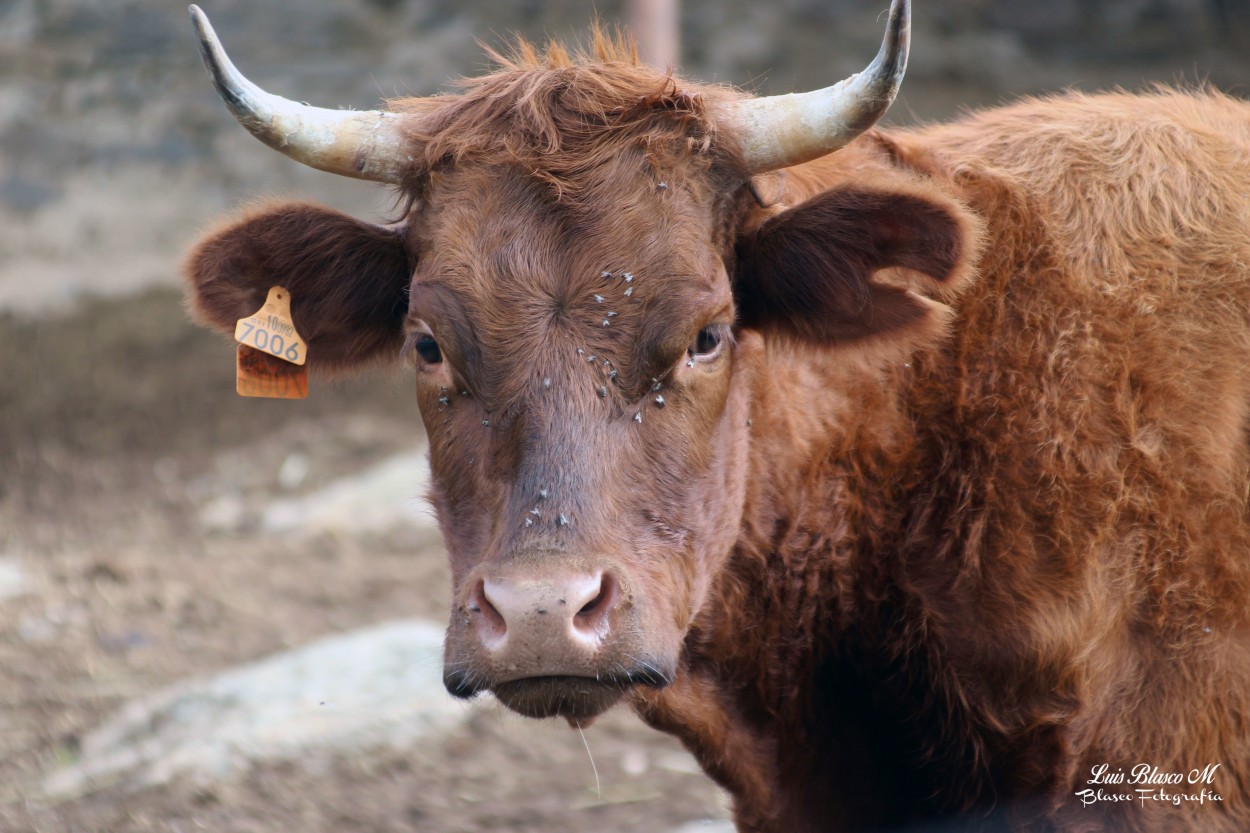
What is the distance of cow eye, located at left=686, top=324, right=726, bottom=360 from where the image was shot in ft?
10.9

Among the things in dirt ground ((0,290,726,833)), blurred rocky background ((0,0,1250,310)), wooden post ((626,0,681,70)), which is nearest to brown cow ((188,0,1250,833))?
dirt ground ((0,290,726,833))

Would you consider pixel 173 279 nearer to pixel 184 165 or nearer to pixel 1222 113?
pixel 184 165

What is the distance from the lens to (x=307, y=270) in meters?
3.85

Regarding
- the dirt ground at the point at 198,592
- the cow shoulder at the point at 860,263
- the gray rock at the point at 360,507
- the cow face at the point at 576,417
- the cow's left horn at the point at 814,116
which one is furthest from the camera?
the gray rock at the point at 360,507

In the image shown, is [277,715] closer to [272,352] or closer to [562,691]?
[272,352]

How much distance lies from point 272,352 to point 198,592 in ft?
12.5

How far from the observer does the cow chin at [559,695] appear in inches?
111

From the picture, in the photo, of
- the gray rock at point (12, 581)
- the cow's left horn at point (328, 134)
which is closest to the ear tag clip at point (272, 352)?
the cow's left horn at point (328, 134)

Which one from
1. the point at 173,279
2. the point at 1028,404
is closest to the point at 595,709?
the point at 1028,404

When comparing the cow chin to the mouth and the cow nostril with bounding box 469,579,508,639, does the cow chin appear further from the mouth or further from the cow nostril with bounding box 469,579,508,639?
the cow nostril with bounding box 469,579,508,639

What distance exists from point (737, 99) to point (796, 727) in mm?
1857

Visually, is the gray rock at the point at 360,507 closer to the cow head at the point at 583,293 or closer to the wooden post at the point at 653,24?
the wooden post at the point at 653,24
